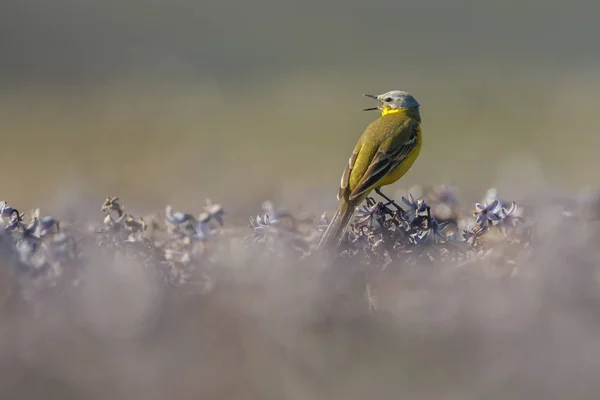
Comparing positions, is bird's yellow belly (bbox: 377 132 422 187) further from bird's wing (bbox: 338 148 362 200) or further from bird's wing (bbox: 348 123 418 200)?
bird's wing (bbox: 338 148 362 200)

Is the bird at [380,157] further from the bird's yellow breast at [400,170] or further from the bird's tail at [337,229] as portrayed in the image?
the bird's tail at [337,229]

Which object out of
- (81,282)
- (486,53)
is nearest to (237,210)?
(81,282)

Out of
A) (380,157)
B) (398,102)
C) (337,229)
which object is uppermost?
(398,102)

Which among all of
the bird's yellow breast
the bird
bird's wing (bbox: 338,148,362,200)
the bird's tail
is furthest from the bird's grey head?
the bird's tail

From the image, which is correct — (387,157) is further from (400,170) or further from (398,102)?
(398,102)

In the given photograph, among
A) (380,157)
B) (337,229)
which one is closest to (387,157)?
(380,157)
